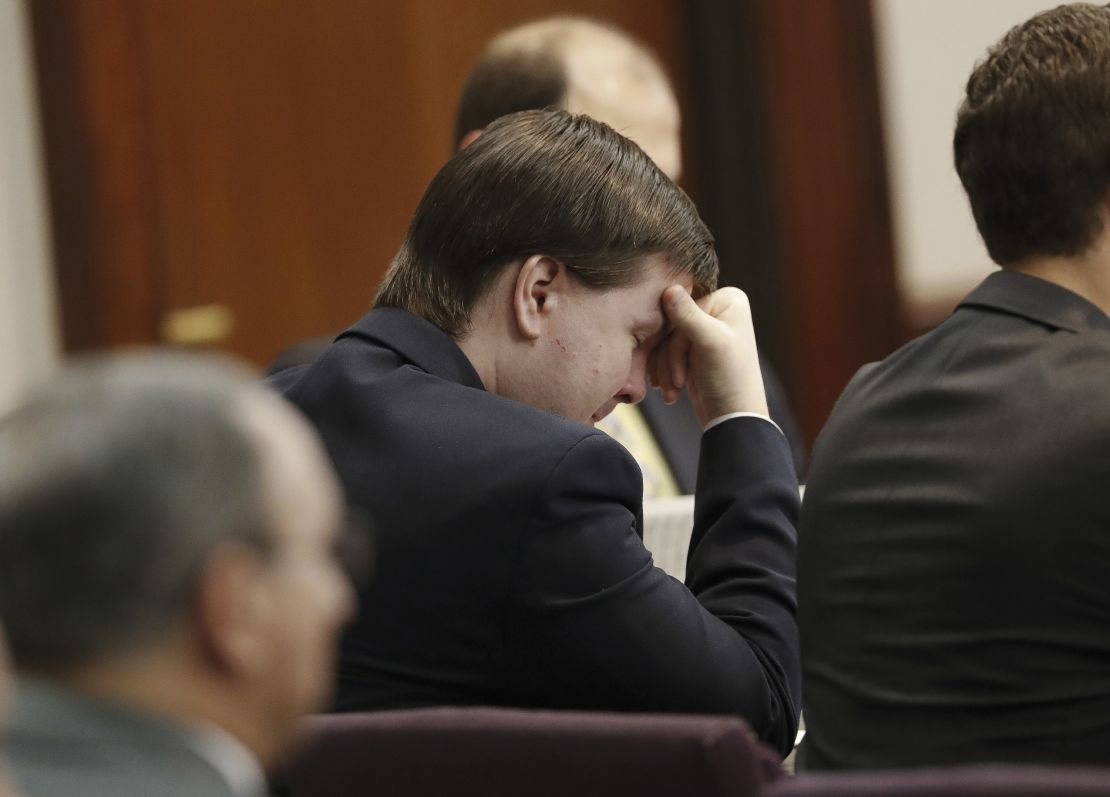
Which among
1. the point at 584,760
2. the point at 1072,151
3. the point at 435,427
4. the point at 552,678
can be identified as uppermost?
the point at 1072,151

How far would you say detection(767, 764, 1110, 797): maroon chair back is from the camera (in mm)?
914

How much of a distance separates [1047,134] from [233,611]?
1031 millimetres

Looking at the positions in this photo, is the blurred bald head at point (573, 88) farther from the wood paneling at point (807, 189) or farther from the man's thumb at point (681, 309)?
the wood paneling at point (807, 189)

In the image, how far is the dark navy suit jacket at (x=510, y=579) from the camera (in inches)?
62.2

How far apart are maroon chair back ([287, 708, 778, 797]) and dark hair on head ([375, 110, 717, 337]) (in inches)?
25.1

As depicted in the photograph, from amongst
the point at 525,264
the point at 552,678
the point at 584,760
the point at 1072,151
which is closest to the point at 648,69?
the point at 525,264

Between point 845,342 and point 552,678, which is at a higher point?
point 552,678

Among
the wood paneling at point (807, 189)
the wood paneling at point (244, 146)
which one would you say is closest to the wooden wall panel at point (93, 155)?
the wood paneling at point (244, 146)

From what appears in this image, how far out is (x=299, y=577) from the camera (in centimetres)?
93

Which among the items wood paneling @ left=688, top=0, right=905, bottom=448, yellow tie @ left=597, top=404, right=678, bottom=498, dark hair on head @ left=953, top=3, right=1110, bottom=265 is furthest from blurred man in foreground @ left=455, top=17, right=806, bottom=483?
wood paneling @ left=688, top=0, right=905, bottom=448

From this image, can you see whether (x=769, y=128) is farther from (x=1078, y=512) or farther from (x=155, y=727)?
(x=155, y=727)

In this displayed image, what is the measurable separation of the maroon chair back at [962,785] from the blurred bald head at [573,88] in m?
1.85

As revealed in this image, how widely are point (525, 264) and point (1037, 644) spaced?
27.5 inches

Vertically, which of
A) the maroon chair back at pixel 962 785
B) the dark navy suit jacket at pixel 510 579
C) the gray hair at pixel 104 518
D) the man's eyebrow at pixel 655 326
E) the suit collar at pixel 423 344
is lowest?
the dark navy suit jacket at pixel 510 579
